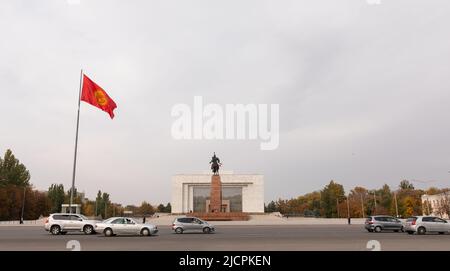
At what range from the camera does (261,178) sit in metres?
109

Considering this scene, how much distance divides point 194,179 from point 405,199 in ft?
191

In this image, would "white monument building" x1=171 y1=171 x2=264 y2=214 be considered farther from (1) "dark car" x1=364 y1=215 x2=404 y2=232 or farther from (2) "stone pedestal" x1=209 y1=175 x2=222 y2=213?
(1) "dark car" x1=364 y1=215 x2=404 y2=232

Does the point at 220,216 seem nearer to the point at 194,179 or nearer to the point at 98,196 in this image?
the point at 194,179

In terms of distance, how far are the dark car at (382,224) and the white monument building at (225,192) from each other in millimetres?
78025

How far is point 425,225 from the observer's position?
26578mm

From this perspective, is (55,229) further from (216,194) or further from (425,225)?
(216,194)

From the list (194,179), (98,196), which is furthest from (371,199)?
(98,196)

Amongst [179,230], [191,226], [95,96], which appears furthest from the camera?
[179,230]

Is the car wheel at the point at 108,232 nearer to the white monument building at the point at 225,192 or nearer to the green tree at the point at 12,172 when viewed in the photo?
the green tree at the point at 12,172

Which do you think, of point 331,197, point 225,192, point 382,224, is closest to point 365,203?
point 331,197

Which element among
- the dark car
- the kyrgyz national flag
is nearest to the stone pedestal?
the dark car

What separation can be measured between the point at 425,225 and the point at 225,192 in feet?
282

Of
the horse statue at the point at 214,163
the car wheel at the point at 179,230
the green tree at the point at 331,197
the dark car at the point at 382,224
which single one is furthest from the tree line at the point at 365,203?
the car wheel at the point at 179,230

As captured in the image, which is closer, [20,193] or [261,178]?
[20,193]
